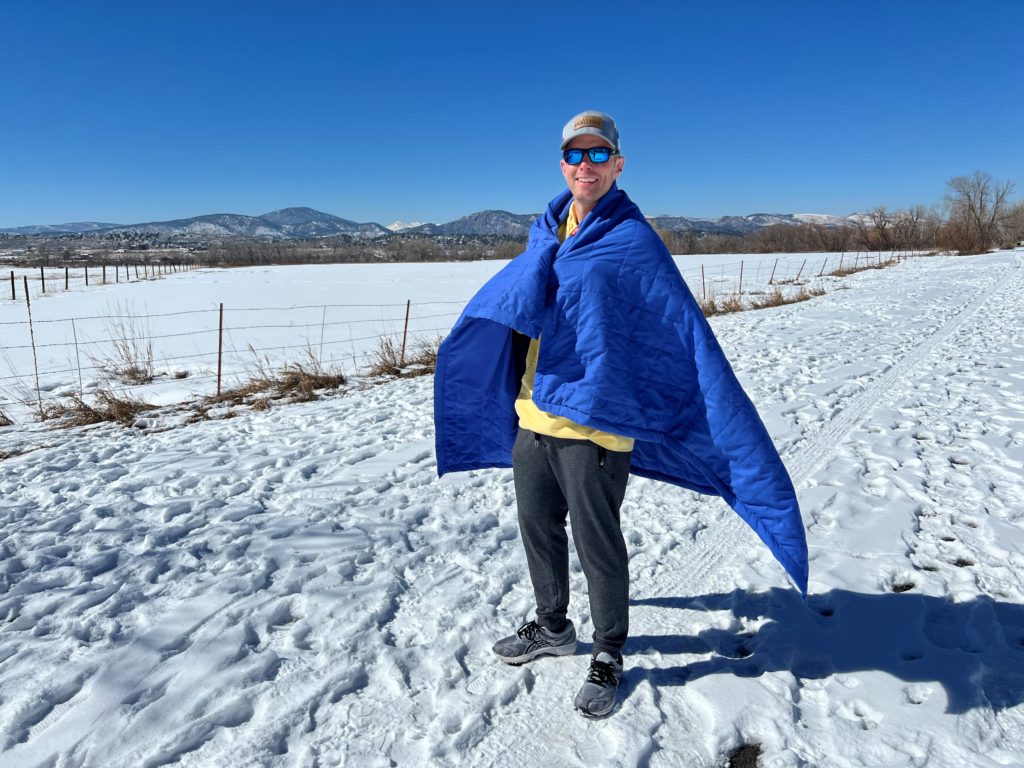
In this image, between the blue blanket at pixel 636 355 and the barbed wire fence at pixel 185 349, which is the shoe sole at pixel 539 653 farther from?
the barbed wire fence at pixel 185 349

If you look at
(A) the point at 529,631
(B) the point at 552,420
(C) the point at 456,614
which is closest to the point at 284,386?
(C) the point at 456,614

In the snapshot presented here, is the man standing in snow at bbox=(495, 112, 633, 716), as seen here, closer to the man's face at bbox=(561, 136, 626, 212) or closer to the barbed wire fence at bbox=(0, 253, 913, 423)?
the man's face at bbox=(561, 136, 626, 212)

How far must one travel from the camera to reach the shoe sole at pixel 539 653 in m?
2.23

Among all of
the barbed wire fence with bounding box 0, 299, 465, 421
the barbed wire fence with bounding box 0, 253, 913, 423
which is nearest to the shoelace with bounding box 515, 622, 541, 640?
the barbed wire fence with bounding box 0, 299, 465, 421

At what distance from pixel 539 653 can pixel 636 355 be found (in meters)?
1.22

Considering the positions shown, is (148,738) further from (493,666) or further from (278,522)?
(278,522)

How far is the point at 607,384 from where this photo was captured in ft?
5.68

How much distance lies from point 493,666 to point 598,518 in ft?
2.69

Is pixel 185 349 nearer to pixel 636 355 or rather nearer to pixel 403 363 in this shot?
pixel 403 363

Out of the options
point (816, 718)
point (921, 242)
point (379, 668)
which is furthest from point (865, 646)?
point (921, 242)

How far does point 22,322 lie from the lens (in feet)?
54.5

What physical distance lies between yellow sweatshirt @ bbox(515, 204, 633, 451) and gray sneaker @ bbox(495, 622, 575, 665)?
0.84m

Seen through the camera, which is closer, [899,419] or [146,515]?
[146,515]

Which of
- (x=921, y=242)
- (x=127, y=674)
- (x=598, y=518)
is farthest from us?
(x=921, y=242)
